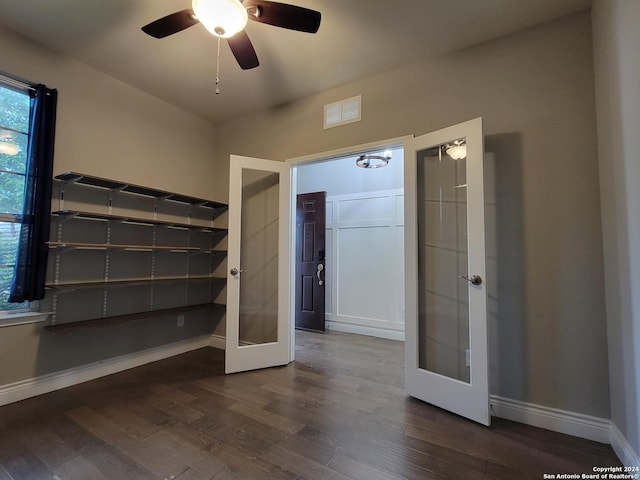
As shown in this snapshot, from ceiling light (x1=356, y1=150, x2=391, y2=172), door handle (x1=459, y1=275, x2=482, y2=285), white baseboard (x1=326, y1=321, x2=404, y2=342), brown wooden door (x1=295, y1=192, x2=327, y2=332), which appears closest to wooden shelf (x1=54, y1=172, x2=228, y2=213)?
brown wooden door (x1=295, y1=192, x2=327, y2=332)

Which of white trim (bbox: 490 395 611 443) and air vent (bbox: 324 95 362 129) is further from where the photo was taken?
air vent (bbox: 324 95 362 129)

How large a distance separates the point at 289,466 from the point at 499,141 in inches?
102

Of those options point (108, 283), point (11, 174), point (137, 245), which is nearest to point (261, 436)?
point (108, 283)

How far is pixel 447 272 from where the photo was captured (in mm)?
2373

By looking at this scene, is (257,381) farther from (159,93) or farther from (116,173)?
(159,93)

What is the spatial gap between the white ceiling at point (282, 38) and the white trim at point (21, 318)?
2209 mm

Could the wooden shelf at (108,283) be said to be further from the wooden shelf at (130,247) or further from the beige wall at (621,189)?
the beige wall at (621,189)

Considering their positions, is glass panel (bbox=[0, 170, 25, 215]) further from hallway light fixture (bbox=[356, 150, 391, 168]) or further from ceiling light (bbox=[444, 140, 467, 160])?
hallway light fixture (bbox=[356, 150, 391, 168])

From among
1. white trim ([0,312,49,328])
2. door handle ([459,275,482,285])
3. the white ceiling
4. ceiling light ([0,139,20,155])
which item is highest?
the white ceiling

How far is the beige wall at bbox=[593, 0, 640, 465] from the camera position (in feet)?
4.76

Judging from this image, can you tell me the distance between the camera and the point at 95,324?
8.21ft

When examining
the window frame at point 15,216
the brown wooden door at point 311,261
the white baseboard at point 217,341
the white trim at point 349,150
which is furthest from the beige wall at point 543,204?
the window frame at point 15,216

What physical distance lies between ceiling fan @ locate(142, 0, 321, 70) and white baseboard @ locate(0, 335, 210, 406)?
279 cm

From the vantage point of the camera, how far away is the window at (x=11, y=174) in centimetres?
224
